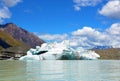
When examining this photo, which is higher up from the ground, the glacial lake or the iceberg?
the iceberg

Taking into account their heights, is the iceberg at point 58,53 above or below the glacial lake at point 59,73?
above

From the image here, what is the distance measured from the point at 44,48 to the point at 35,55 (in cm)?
413

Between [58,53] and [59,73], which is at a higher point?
[58,53]

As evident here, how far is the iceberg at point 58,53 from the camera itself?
359 ft

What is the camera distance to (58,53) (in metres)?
111

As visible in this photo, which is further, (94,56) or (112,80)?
(94,56)

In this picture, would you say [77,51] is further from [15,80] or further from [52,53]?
[15,80]

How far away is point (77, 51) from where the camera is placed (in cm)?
11594

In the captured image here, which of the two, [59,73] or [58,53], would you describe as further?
[58,53]

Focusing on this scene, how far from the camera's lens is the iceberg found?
359 ft

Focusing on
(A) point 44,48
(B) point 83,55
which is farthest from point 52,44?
(B) point 83,55

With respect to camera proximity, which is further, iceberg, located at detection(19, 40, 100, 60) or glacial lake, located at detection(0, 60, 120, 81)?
iceberg, located at detection(19, 40, 100, 60)

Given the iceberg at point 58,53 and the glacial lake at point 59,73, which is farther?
the iceberg at point 58,53

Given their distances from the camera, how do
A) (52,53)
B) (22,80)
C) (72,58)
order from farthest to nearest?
(72,58) < (52,53) < (22,80)
